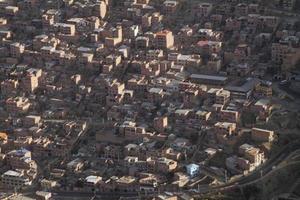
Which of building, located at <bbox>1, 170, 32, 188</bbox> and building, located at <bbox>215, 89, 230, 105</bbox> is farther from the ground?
building, located at <bbox>215, 89, 230, 105</bbox>

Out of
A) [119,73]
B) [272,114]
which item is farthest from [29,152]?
[272,114]

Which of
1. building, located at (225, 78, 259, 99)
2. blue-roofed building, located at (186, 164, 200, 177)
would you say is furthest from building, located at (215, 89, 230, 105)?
blue-roofed building, located at (186, 164, 200, 177)

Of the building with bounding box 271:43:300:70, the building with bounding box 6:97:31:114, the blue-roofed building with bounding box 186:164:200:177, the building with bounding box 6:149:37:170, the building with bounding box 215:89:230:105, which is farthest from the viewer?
the building with bounding box 271:43:300:70

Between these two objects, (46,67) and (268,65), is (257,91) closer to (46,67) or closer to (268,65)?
(268,65)

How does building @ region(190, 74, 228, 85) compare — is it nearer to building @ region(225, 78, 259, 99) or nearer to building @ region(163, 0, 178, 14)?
building @ region(225, 78, 259, 99)

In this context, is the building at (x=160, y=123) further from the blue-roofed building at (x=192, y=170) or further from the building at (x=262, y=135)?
the building at (x=262, y=135)

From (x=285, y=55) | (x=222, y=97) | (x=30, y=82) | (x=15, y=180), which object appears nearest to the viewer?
(x=15, y=180)

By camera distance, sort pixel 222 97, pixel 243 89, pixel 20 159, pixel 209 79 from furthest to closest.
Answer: pixel 209 79
pixel 243 89
pixel 222 97
pixel 20 159

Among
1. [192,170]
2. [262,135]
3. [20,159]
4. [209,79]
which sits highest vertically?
[209,79]

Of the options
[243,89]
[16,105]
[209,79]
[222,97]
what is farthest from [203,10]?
[16,105]

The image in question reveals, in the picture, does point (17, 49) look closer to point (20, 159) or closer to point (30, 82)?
point (30, 82)
